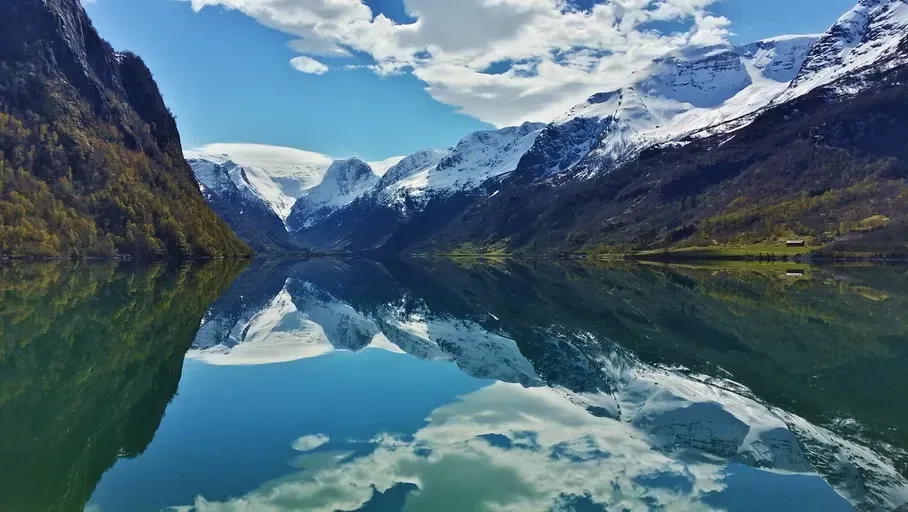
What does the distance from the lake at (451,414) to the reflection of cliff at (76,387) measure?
0.12 meters

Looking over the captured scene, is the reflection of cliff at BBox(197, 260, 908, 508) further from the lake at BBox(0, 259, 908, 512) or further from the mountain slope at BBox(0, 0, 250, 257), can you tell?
the mountain slope at BBox(0, 0, 250, 257)

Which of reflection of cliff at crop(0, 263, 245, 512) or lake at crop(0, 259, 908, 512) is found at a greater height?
reflection of cliff at crop(0, 263, 245, 512)

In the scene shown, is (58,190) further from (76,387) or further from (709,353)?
(709,353)

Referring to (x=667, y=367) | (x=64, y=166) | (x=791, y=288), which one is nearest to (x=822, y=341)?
(x=667, y=367)

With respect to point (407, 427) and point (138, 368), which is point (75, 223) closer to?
point (138, 368)

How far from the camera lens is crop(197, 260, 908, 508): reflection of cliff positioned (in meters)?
21.7

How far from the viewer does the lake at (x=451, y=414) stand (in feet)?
55.7

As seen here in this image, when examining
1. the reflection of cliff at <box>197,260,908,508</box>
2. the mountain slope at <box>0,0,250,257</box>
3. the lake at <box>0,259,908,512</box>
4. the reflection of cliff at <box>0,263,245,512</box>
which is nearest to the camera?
the lake at <box>0,259,908,512</box>

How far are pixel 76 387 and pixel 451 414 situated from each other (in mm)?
16662

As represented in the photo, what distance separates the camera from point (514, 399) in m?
28.8

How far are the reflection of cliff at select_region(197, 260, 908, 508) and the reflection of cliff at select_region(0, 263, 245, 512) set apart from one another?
5.66m

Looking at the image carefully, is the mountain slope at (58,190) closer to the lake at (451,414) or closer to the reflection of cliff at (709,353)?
the reflection of cliff at (709,353)

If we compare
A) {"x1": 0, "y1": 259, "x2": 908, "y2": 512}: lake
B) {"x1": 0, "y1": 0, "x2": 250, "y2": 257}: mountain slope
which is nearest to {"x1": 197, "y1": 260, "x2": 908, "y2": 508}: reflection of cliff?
{"x1": 0, "y1": 259, "x2": 908, "y2": 512}: lake

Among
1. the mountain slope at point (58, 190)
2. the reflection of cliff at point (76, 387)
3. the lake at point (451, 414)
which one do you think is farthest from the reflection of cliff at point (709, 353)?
the mountain slope at point (58, 190)
